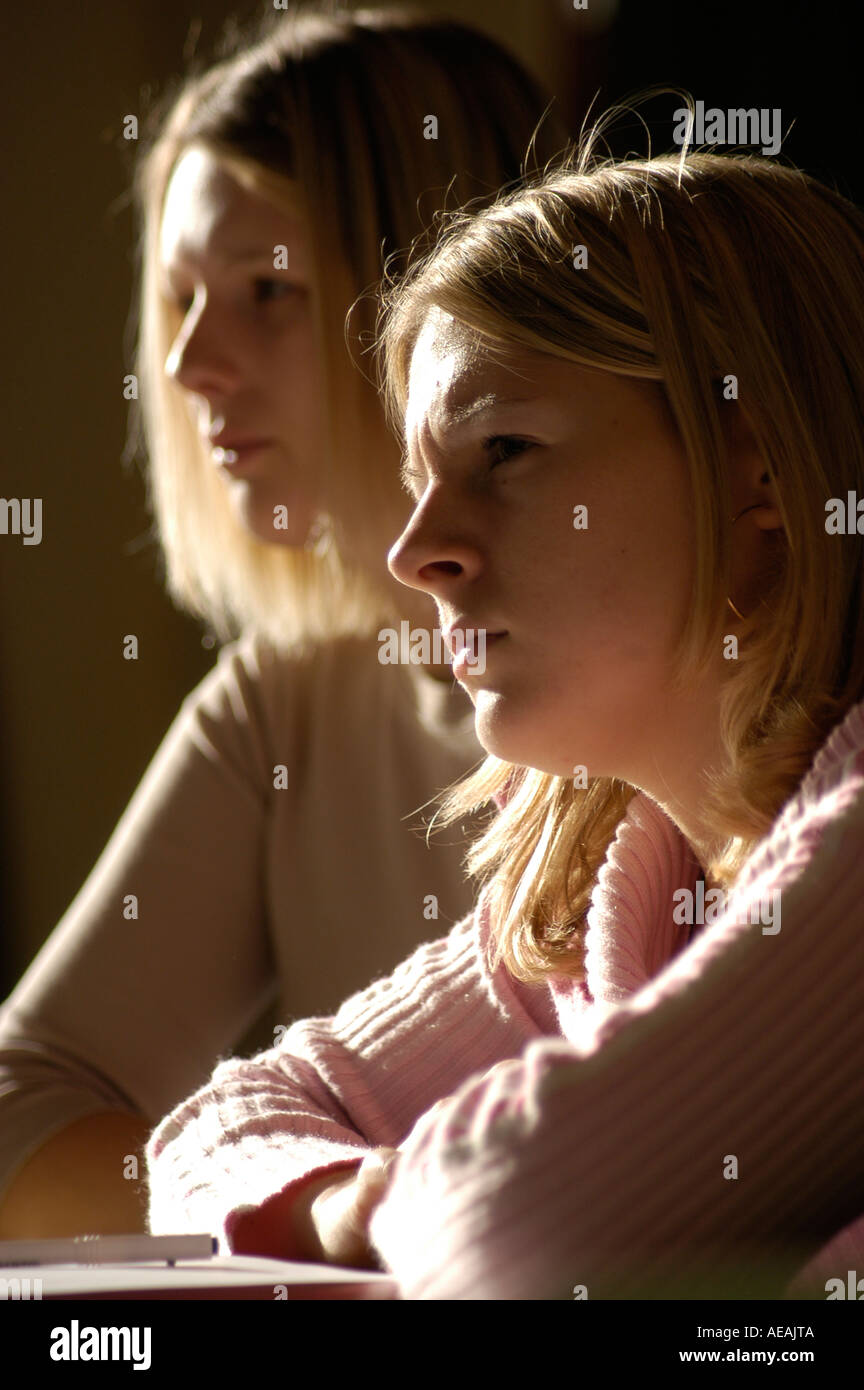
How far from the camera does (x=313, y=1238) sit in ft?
2.14

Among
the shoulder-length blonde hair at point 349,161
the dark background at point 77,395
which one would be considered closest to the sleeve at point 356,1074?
the shoulder-length blonde hair at point 349,161

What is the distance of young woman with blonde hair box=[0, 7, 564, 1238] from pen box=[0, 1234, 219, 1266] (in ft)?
1.45

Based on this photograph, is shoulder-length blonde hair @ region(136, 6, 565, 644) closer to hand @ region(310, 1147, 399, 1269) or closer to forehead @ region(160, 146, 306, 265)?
forehead @ region(160, 146, 306, 265)

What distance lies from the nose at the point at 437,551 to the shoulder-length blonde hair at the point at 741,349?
0.08 meters

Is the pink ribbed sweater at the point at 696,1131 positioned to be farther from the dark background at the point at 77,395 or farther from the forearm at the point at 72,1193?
the dark background at the point at 77,395

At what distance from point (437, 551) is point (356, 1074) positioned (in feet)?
0.97

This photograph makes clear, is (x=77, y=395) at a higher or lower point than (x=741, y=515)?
higher

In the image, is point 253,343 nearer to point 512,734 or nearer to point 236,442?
point 236,442

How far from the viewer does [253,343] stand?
1.17 m

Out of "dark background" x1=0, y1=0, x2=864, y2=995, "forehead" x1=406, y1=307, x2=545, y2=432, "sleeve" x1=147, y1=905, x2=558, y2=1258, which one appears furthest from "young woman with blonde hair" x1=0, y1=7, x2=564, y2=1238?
"dark background" x1=0, y1=0, x2=864, y2=995

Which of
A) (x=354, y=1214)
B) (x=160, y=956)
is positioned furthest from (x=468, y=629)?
(x=160, y=956)

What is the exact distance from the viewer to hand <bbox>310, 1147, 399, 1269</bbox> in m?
0.61
